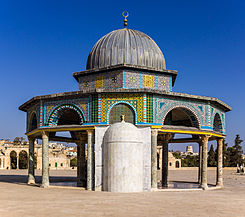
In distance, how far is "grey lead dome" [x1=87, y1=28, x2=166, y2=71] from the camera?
2323cm

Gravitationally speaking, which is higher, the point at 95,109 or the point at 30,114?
the point at 95,109

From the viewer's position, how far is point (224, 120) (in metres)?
25.7

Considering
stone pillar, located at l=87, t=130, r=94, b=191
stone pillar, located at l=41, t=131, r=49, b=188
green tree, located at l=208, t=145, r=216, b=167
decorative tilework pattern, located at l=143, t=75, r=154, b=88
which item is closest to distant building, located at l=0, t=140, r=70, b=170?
green tree, located at l=208, t=145, r=216, b=167

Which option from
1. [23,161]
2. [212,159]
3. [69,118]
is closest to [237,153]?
[212,159]

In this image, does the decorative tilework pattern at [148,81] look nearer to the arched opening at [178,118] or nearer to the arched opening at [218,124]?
the arched opening at [178,118]

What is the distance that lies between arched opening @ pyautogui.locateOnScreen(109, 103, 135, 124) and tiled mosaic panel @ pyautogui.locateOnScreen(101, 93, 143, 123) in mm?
266

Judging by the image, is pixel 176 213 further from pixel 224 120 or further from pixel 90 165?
pixel 224 120

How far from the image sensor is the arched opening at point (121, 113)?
20375mm

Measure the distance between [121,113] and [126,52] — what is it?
16.7ft

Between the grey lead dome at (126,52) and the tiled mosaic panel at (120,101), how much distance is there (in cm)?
314

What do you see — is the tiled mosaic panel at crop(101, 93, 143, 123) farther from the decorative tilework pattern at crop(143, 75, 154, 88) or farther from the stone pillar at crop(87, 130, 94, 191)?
the decorative tilework pattern at crop(143, 75, 154, 88)

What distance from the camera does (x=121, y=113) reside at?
20438mm

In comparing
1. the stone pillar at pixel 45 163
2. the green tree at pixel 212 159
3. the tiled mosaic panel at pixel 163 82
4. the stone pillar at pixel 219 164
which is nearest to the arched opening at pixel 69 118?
the stone pillar at pixel 45 163

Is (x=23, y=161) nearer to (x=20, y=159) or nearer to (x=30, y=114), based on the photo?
(x=20, y=159)
